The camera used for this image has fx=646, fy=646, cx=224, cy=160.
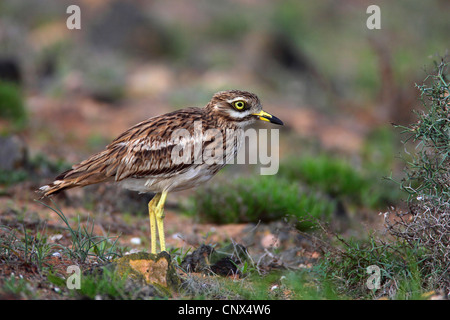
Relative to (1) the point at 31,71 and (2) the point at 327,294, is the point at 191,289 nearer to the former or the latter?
(2) the point at 327,294

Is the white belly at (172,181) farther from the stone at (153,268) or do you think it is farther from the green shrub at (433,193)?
the green shrub at (433,193)

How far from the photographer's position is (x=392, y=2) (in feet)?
82.1

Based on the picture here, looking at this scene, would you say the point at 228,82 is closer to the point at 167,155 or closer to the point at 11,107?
the point at 11,107

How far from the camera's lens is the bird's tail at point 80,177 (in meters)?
5.84

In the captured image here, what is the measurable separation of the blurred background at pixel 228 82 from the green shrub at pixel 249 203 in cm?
2

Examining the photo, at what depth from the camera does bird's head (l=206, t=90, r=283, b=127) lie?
6.11 m

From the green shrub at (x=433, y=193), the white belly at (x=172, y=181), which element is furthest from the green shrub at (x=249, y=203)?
the green shrub at (x=433, y=193)

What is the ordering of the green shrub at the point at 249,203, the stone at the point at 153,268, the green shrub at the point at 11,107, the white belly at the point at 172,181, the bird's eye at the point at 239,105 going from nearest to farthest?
1. the stone at the point at 153,268
2. the white belly at the point at 172,181
3. the bird's eye at the point at 239,105
4. the green shrub at the point at 249,203
5. the green shrub at the point at 11,107

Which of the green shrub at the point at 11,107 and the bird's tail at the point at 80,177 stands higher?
the green shrub at the point at 11,107

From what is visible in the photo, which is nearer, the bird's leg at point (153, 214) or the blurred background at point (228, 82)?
the bird's leg at point (153, 214)

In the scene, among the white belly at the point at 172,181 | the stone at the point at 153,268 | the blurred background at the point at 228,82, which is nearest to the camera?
the stone at the point at 153,268

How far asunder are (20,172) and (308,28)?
17.9 meters

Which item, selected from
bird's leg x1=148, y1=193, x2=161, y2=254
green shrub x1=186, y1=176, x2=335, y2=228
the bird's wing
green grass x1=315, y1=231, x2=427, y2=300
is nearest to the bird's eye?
the bird's wing
